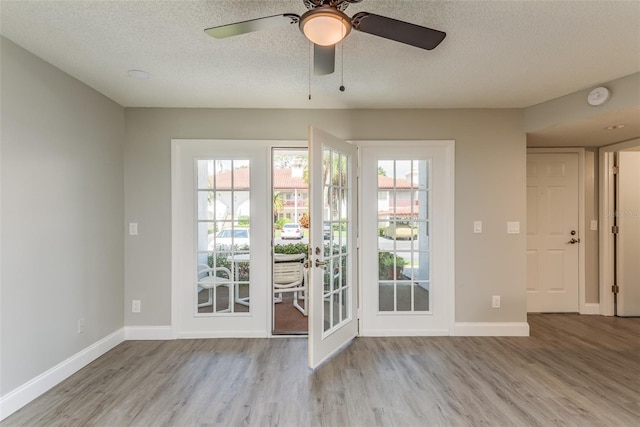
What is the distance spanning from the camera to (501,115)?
3195 millimetres

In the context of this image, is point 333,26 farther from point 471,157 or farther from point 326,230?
point 471,157

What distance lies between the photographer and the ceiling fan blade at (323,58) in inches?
61.3

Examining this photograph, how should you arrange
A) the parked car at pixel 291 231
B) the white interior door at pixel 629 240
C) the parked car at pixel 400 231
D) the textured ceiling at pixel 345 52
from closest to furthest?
the textured ceiling at pixel 345 52, the parked car at pixel 400 231, the white interior door at pixel 629 240, the parked car at pixel 291 231

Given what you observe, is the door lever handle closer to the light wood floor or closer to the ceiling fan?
the light wood floor

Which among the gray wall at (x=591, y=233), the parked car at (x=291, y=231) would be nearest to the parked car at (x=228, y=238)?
the gray wall at (x=591, y=233)

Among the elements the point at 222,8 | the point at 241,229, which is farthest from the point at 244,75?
the point at 241,229

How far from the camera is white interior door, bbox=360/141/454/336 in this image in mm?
3199

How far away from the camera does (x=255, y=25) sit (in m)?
1.41

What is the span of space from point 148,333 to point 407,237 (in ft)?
9.34

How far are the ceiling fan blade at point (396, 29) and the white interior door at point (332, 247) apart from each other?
111cm

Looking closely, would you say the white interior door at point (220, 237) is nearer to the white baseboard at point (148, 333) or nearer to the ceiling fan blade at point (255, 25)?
the white baseboard at point (148, 333)

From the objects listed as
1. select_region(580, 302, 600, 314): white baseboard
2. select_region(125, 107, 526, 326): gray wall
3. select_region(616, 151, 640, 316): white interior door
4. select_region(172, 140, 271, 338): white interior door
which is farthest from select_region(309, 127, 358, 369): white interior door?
select_region(616, 151, 640, 316): white interior door

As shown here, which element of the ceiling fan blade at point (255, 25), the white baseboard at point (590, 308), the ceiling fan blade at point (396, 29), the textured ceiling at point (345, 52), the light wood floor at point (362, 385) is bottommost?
the light wood floor at point (362, 385)

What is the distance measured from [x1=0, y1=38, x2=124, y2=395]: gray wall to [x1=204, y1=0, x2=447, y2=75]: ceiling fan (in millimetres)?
1624
